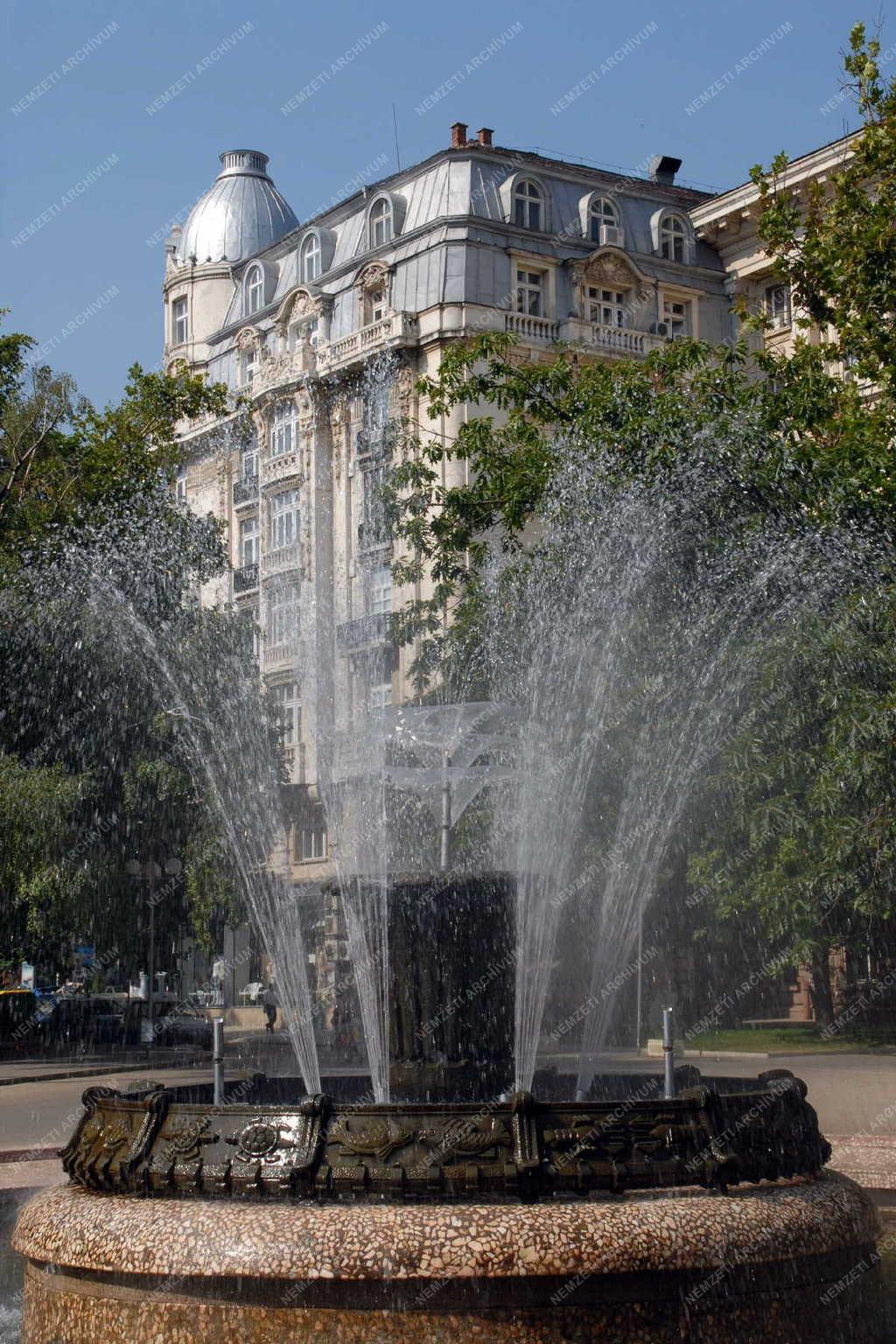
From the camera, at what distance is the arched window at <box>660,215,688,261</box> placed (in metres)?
40.0

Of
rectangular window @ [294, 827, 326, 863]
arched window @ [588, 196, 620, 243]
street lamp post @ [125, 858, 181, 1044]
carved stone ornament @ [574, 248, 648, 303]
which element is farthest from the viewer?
rectangular window @ [294, 827, 326, 863]

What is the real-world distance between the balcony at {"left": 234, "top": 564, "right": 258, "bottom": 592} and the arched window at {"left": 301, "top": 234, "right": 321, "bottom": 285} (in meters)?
7.57

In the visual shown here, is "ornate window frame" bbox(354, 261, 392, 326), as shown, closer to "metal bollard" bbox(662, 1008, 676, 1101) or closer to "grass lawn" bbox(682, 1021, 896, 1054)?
"grass lawn" bbox(682, 1021, 896, 1054)

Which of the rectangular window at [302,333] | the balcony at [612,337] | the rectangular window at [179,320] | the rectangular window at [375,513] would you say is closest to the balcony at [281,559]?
the rectangular window at [375,513]

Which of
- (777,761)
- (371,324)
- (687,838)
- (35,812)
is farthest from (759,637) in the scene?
(371,324)

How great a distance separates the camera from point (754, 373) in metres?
34.2

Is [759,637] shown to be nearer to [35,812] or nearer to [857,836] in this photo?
[857,836]

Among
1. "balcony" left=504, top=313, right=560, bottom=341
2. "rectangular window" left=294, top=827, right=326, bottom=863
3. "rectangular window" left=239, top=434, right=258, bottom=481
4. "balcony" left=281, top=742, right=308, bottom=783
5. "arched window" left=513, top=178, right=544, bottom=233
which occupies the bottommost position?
"rectangular window" left=294, top=827, right=326, bottom=863

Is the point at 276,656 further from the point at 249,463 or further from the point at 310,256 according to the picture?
the point at 310,256

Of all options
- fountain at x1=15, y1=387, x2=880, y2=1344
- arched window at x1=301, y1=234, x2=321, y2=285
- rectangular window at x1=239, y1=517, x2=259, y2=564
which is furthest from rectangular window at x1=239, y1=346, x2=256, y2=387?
fountain at x1=15, y1=387, x2=880, y2=1344

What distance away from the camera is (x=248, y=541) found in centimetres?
4312

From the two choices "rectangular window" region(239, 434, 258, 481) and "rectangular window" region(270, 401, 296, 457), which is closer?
"rectangular window" region(270, 401, 296, 457)

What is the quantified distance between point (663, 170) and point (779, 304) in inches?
338

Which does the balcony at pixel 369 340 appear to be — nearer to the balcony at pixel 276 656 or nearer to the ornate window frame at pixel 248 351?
the ornate window frame at pixel 248 351
